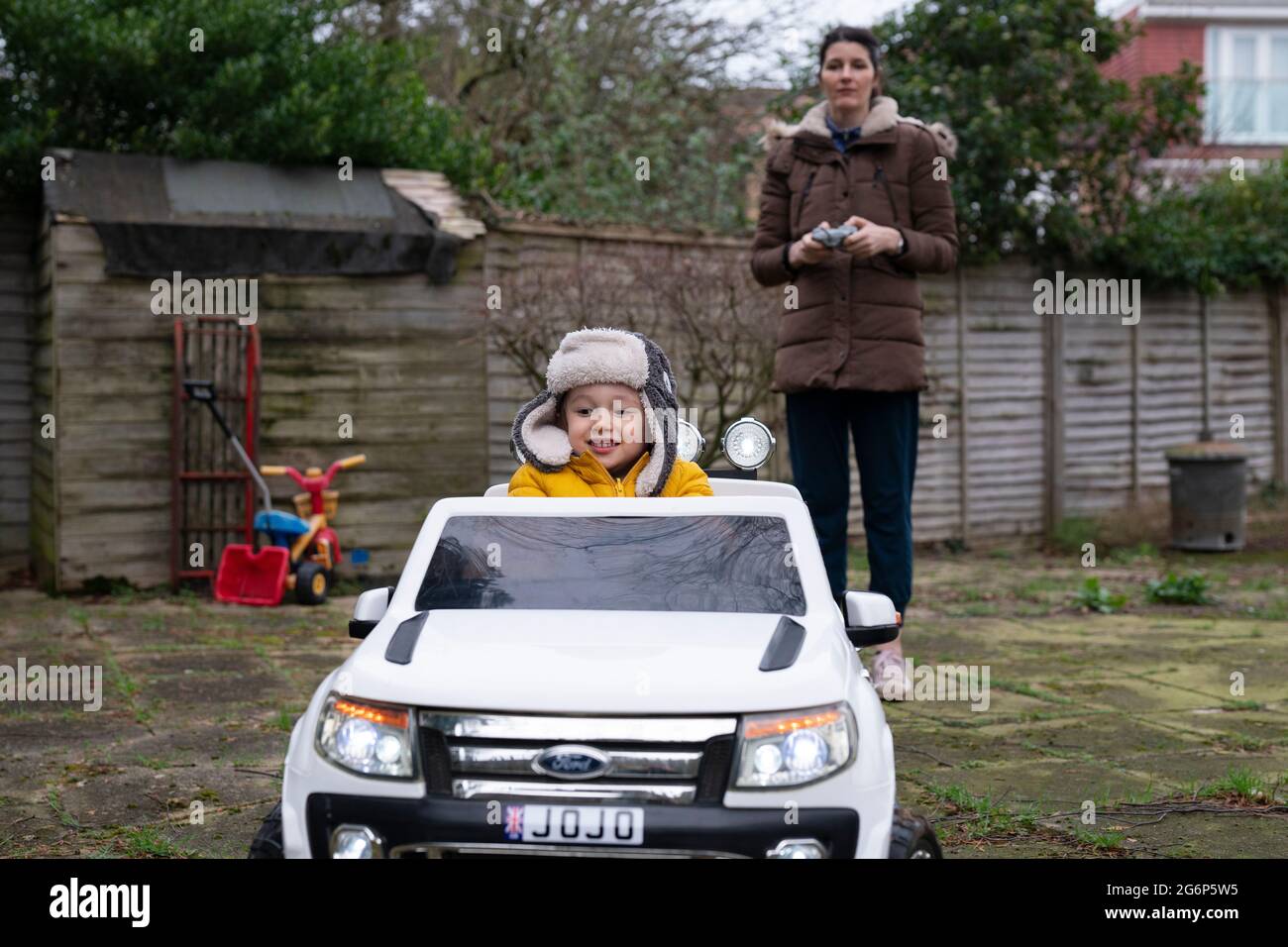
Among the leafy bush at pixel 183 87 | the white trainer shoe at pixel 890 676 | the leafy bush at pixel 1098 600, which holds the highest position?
the leafy bush at pixel 183 87

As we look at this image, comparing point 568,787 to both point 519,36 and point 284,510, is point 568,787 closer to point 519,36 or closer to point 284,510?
point 284,510

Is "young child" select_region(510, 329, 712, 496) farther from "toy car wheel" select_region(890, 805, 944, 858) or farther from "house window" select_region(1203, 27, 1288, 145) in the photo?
"house window" select_region(1203, 27, 1288, 145)

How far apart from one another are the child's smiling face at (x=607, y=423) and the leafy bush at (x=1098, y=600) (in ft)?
16.5

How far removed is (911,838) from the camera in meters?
2.76

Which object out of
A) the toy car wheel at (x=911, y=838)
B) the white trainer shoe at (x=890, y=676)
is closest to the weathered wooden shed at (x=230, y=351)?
the white trainer shoe at (x=890, y=676)

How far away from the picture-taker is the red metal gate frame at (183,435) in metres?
8.65

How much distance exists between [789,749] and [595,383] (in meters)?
1.63

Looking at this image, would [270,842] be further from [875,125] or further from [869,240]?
[875,125]

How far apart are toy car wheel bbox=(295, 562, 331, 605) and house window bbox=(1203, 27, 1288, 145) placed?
22.5 m

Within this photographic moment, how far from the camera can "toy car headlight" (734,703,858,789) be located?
8.61 ft

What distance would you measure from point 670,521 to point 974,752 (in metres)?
1.89

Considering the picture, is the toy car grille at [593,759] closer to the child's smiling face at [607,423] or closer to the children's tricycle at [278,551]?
the child's smiling face at [607,423]

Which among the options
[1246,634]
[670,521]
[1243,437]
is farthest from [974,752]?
[1243,437]
